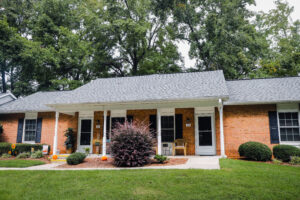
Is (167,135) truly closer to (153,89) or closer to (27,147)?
(153,89)

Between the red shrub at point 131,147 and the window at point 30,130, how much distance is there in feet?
27.5

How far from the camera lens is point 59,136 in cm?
1512

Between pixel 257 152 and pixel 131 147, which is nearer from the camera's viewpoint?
pixel 131 147

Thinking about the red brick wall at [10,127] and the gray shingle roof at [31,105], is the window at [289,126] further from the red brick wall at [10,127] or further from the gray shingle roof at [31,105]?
the red brick wall at [10,127]

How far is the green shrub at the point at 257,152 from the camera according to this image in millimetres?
10555

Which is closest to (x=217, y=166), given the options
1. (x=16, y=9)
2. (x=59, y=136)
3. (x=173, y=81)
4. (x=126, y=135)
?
(x=126, y=135)

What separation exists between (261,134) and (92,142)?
9141 mm

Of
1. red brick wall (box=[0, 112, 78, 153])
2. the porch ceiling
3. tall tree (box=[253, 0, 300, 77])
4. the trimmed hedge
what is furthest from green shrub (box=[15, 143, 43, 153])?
tall tree (box=[253, 0, 300, 77])

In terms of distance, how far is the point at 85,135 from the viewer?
1469 cm

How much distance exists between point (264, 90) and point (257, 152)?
422 cm

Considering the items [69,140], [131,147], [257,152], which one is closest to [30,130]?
[69,140]

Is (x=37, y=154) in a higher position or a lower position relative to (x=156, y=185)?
higher

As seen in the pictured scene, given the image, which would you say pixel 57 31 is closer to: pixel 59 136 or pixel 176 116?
pixel 59 136

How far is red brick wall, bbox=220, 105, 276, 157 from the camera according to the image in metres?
12.1
